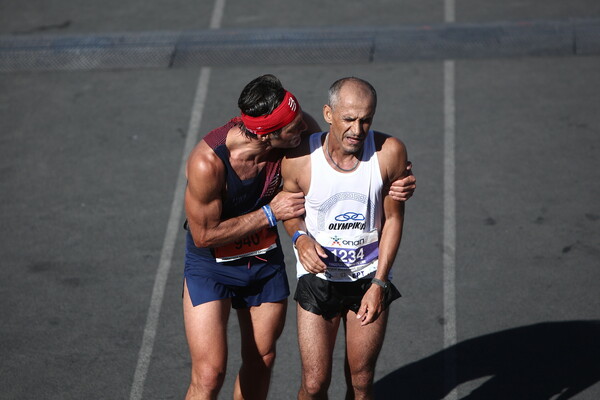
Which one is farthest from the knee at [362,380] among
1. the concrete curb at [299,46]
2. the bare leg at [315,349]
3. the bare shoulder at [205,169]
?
the concrete curb at [299,46]

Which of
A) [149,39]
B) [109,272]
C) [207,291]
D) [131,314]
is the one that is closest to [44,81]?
[149,39]

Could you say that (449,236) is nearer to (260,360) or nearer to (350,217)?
(260,360)

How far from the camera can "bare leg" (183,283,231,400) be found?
4.40 meters

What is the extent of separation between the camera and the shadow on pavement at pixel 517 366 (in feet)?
17.4

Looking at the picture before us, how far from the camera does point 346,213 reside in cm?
425

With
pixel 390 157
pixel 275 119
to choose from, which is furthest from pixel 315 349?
pixel 275 119

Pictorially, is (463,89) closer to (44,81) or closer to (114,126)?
(114,126)

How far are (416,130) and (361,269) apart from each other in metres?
4.20

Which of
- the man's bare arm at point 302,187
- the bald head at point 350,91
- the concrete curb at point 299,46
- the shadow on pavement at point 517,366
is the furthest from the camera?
the concrete curb at point 299,46

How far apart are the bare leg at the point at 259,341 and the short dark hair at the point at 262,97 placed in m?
1.11

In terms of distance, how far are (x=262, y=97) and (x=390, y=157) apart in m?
0.73

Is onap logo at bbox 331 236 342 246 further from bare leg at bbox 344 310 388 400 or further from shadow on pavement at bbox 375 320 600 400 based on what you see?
shadow on pavement at bbox 375 320 600 400

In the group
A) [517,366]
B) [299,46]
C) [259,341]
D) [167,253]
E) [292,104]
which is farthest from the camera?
[299,46]

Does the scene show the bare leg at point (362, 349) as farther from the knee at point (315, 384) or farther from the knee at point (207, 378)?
the knee at point (207, 378)
